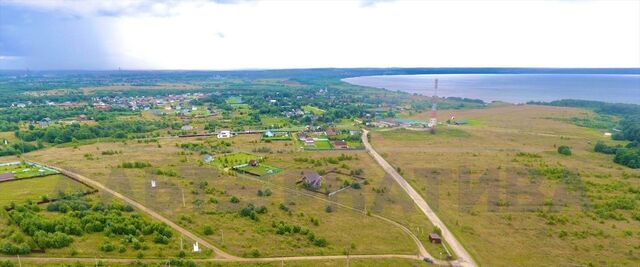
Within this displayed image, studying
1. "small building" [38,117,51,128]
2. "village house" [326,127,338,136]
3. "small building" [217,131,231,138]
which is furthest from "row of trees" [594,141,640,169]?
"small building" [38,117,51,128]

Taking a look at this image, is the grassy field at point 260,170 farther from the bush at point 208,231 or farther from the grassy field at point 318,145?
the bush at point 208,231

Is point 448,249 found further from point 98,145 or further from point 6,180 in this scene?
point 98,145

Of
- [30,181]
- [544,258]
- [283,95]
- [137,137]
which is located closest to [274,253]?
[544,258]

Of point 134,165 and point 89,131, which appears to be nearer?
point 134,165

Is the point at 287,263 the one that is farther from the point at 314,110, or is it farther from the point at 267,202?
the point at 314,110

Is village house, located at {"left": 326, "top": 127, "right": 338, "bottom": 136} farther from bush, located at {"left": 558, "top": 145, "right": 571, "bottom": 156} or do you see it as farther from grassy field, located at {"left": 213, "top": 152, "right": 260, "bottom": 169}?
bush, located at {"left": 558, "top": 145, "right": 571, "bottom": 156}

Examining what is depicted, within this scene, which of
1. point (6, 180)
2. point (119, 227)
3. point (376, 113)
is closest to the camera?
point (119, 227)

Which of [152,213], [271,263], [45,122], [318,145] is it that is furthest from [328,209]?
[45,122]
